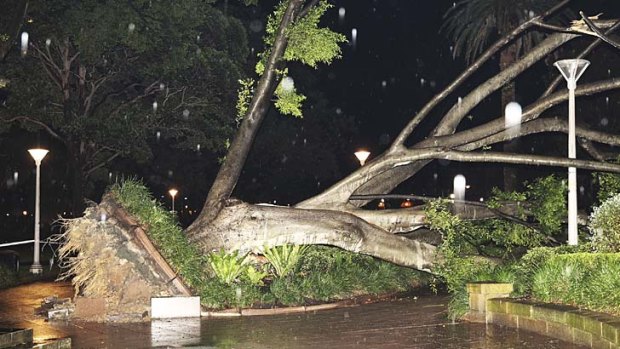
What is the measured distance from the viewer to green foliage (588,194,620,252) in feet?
38.0

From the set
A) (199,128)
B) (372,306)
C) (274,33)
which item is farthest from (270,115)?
(372,306)

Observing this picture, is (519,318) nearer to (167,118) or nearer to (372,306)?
(372,306)

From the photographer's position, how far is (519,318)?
11.5m

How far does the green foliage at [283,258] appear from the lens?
16.3 m

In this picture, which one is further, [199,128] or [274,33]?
[199,128]

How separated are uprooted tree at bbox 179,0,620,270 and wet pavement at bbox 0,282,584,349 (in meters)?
1.65

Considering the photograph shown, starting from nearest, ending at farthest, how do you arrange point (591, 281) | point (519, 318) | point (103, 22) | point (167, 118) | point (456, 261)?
point (591, 281), point (519, 318), point (456, 261), point (103, 22), point (167, 118)

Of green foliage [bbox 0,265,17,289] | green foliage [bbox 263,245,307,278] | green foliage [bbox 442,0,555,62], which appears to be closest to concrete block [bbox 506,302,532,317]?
green foliage [bbox 263,245,307,278]

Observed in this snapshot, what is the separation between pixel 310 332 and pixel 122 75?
2395cm

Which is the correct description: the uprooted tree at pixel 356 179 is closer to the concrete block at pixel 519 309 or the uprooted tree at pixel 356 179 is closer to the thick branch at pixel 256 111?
the thick branch at pixel 256 111

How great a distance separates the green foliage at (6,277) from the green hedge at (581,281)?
15007mm

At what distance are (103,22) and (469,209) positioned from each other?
15.8m

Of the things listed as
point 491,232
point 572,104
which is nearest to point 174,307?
point 572,104

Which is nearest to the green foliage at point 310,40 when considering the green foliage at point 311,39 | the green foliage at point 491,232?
the green foliage at point 311,39
